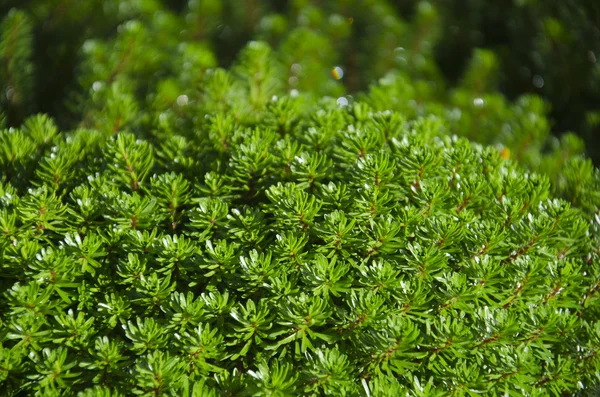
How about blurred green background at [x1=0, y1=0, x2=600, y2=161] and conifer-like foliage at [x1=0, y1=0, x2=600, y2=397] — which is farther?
blurred green background at [x1=0, y1=0, x2=600, y2=161]

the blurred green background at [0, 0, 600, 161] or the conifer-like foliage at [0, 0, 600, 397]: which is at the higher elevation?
the conifer-like foliage at [0, 0, 600, 397]

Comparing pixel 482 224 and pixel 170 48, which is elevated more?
pixel 482 224

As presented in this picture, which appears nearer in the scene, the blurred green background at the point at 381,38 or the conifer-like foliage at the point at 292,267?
the conifer-like foliage at the point at 292,267

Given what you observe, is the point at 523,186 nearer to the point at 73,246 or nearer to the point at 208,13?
the point at 73,246

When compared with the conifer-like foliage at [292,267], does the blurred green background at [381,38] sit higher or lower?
lower

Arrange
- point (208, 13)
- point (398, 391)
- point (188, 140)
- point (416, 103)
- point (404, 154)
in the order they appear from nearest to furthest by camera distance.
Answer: point (398, 391)
point (404, 154)
point (188, 140)
point (416, 103)
point (208, 13)

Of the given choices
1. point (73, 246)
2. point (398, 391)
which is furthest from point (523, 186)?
point (73, 246)

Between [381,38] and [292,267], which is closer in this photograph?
[292,267]

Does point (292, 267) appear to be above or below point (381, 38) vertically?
above
